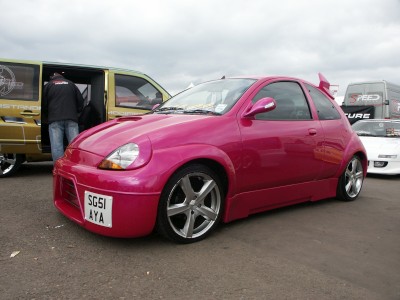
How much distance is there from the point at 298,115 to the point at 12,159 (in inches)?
169

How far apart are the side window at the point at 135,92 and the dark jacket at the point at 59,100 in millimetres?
779

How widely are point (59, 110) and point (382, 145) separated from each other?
600 centimetres

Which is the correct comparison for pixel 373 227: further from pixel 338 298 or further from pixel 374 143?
pixel 374 143

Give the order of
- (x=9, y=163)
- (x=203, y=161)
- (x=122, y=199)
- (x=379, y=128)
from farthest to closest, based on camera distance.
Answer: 1. (x=379, y=128)
2. (x=9, y=163)
3. (x=203, y=161)
4. (x=122, y=199)

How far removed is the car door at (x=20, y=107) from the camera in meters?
5.37

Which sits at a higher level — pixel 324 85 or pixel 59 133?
pixel 324 85

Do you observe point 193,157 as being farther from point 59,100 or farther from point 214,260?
point 59,100

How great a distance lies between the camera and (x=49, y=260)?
8.52 feet

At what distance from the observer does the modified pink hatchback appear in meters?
2.74

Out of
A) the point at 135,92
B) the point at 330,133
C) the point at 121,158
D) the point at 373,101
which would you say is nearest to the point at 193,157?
the point at 121,158

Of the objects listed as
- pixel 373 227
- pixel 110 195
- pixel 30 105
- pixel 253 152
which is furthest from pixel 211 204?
pixel 30 105

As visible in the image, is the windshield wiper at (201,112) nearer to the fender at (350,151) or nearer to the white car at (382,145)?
the fender at (350,151)

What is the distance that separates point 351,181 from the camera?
473cm

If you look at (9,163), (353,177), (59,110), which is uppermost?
(59,110)
